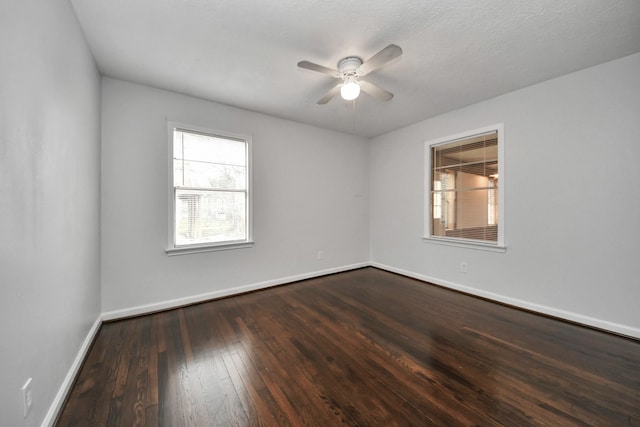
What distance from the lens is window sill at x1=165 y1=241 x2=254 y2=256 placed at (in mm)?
2947

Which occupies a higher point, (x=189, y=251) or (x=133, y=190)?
(x=133, y=190)

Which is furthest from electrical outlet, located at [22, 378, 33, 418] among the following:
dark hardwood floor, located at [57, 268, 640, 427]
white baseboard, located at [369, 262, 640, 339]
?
white baseboard, located at [369, 262, 640, 339]

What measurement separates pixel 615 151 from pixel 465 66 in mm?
1645

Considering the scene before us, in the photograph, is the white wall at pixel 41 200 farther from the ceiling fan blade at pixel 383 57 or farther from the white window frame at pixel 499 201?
the white window frame at pixel 499 201

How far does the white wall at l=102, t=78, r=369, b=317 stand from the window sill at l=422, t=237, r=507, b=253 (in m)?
1.42

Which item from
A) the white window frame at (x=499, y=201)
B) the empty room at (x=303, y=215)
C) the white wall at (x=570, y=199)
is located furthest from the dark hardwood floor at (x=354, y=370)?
the white window frame at (x=499, y=201)

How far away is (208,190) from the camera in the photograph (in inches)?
126

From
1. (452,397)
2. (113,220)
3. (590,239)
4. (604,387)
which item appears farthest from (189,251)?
(590,239)

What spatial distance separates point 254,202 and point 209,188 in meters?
0.64

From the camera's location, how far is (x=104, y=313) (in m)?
2.59

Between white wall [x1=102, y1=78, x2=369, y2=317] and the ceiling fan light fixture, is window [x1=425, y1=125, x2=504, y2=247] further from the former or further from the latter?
the ceiling fan light fixture

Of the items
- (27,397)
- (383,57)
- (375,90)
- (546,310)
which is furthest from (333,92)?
(546,310)

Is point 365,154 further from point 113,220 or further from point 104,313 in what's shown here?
point 104,313

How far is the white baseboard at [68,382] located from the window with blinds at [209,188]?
113 centimetres
